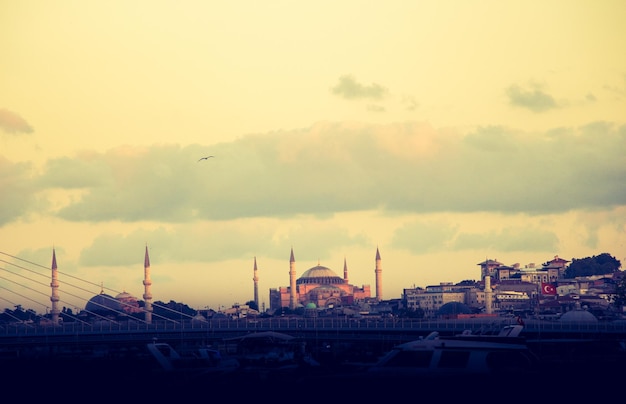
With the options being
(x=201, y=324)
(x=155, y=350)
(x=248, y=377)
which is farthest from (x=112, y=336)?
(x=248, y=377)

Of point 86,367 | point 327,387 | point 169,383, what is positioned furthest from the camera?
point 86,367

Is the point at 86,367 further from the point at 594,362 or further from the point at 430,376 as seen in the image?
the point at 594,362

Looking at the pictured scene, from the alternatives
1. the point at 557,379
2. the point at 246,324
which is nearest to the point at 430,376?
the point at 557,379

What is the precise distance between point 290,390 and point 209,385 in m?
2.83

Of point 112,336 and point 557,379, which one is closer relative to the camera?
point 557,379

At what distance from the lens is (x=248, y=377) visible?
34812mm

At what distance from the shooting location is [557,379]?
31.4 m

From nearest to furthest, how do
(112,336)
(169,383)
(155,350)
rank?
(169,383), (155,350), (112,336)

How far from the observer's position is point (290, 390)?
3130 cm

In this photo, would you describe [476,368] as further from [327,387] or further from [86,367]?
[86,367]

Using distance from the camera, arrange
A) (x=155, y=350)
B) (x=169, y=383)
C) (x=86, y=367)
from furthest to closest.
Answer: (x=155, y=350) → (x=86, y=367) → (x=169, y=383)

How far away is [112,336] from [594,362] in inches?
5135

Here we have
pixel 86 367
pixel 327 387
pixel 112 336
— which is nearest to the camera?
pixel 327 387

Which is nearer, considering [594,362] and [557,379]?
[557,379]
